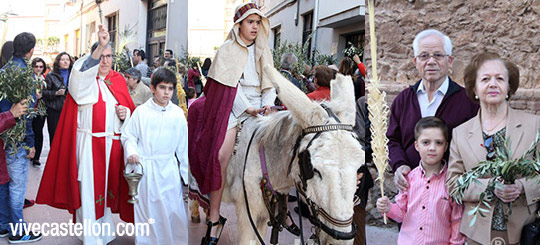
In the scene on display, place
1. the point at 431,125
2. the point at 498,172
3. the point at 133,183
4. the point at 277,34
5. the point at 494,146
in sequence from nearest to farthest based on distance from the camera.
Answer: the point at 498,172
the point at 494,146
the point at 431,125
the point at 133,183
the point at 277,34

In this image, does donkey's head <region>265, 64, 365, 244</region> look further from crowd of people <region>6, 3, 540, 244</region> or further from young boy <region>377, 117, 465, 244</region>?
young boy <region>377, 117, 465, 244</region>

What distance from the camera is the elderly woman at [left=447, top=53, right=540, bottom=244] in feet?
9.00

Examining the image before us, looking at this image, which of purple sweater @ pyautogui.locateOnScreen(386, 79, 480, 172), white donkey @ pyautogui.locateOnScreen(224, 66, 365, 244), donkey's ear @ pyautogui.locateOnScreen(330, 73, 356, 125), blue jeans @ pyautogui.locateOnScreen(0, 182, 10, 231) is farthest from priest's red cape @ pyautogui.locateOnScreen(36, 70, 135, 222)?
purple sweater @ pyautogui.locateOnScreen(386, 79, 480, 172)

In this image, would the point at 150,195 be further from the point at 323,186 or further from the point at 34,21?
the point at 34,21

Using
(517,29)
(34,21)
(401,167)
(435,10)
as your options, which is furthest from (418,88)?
(34,21)

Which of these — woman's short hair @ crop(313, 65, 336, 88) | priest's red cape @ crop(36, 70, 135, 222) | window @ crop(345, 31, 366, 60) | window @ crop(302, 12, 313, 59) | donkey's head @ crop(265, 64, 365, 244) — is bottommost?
priest's red cape @ crop(36, 70, 135, 222)

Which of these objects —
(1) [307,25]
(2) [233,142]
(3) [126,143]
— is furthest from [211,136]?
(1) [307,25]

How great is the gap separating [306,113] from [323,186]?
52 cm

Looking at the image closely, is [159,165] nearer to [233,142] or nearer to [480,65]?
[233,142]

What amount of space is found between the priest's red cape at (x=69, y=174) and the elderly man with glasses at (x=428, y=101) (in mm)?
2741

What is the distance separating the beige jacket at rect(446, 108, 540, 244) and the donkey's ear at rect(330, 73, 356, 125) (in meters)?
0.66

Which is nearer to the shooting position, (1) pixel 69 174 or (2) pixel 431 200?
(2) pixel 431 200

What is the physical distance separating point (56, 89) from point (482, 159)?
720cm

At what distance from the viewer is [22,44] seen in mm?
5461
